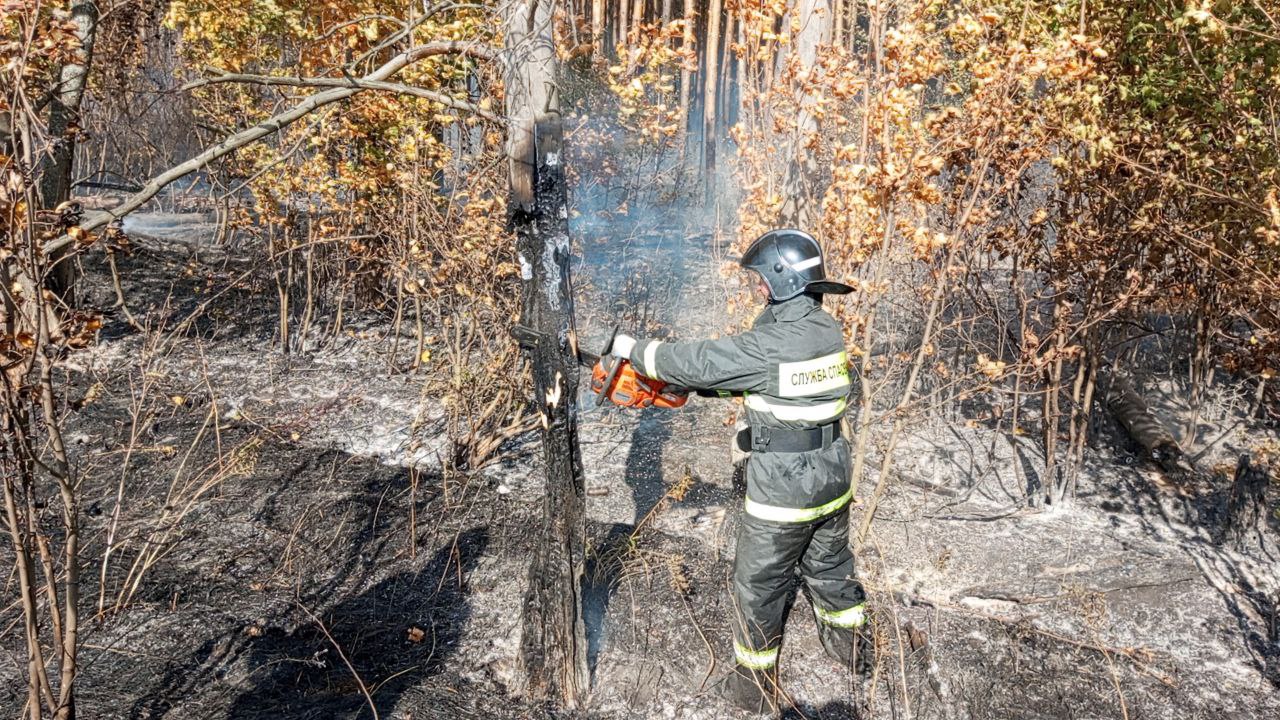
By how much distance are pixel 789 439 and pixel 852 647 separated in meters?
1.06

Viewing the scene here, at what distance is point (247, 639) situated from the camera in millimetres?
3551

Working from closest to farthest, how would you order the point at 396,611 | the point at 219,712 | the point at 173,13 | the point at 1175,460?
the point at 219,712 < the point at 396,611 < the point at 1175,460 < the point at 173,13

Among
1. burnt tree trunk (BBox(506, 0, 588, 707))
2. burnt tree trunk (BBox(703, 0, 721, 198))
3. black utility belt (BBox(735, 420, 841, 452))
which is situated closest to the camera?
burnt tree trunk (BBox(506, 0, 588, 707))

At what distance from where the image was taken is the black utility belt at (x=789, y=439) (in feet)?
10.4

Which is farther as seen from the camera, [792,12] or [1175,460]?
[1175,460]

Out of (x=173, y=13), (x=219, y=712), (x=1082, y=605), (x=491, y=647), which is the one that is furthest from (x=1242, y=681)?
(x=173, y=13)

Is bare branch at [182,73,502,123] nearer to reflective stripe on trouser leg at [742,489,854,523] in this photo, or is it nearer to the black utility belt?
the black utility belt

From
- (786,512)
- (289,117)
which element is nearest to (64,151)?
(289,117)

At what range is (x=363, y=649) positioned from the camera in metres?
3.56

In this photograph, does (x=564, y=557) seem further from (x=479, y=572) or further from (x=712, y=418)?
(x=712, y=418)

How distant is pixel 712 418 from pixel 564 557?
3494mm

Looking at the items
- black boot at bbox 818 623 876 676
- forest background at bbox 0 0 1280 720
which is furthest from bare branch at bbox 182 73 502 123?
black boot at bbox 818 623 876 676

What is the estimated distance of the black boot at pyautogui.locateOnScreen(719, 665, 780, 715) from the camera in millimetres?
3324

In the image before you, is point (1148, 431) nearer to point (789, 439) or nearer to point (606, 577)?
point (789, 439)
